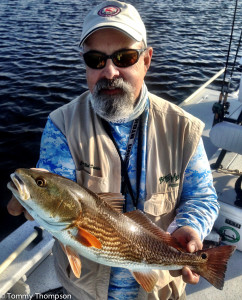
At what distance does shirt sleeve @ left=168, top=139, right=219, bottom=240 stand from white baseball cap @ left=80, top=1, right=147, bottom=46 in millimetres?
1090

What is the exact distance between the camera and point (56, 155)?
2539 mm

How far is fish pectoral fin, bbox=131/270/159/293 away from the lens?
7.86 ft

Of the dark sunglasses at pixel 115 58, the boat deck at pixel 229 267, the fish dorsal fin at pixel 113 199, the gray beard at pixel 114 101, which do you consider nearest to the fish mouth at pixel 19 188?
the fish dorsal fin at pixel 113 199

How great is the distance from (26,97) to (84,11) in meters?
15.3

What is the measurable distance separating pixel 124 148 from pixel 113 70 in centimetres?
65

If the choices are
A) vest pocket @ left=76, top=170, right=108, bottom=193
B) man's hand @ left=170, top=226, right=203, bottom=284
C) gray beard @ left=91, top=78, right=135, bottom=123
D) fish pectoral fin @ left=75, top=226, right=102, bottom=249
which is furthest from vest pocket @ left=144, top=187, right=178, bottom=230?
gray beard @ left=91, top=78, right=135, bottom=123

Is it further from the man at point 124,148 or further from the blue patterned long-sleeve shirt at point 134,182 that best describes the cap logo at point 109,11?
the blue patterned long-sleeve shirt at point 134,182

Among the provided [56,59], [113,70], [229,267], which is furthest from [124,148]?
[56,59]

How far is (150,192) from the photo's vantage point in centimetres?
265

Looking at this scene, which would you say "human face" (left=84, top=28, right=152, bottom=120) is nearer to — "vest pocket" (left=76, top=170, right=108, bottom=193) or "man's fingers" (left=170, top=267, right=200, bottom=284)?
"vest pocket" (left=76, top=170, right=108, bottom=193)

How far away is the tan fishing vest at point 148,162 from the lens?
103 inches

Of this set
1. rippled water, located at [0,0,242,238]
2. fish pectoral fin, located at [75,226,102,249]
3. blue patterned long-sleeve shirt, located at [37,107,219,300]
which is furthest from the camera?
rippled water, located at [0,0,242,238]

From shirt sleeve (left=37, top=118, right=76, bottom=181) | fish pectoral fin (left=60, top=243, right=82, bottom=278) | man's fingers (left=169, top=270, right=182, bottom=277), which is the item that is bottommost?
man's fingers (left=169, top=270, right=182, bottom=277)

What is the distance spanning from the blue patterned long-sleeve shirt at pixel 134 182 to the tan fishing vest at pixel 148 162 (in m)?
0.06
